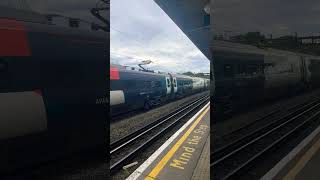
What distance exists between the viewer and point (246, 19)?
208 centimetres

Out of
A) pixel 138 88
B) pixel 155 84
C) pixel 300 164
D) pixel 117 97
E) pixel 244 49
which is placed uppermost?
pixel 244 49

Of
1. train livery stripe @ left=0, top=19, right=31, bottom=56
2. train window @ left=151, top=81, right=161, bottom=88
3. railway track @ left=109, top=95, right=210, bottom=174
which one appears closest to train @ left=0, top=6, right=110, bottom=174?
train livery stripe @ left=0, top=19, right=31, bottom=56

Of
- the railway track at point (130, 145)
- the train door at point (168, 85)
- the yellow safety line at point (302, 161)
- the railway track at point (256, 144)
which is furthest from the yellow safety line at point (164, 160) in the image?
the train door at point (168, 85)

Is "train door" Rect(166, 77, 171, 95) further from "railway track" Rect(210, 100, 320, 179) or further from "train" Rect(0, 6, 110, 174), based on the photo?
"train" Rect(0, 6, 110, 174)

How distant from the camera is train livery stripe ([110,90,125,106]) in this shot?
1028 centimetres

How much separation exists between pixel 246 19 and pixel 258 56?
260 millimetres

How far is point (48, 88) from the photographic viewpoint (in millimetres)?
1719

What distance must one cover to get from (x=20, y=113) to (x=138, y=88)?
11.1m

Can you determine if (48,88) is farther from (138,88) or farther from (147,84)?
(147,84)

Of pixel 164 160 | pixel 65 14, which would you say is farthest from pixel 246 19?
pixel 164 160

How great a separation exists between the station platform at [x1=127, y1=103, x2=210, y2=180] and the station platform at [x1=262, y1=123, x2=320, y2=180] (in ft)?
→ 9.96

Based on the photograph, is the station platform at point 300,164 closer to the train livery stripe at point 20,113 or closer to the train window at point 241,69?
the train window at point 241,69

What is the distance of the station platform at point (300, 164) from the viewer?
2.11 metres

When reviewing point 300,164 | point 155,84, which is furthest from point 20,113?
point 155,84
